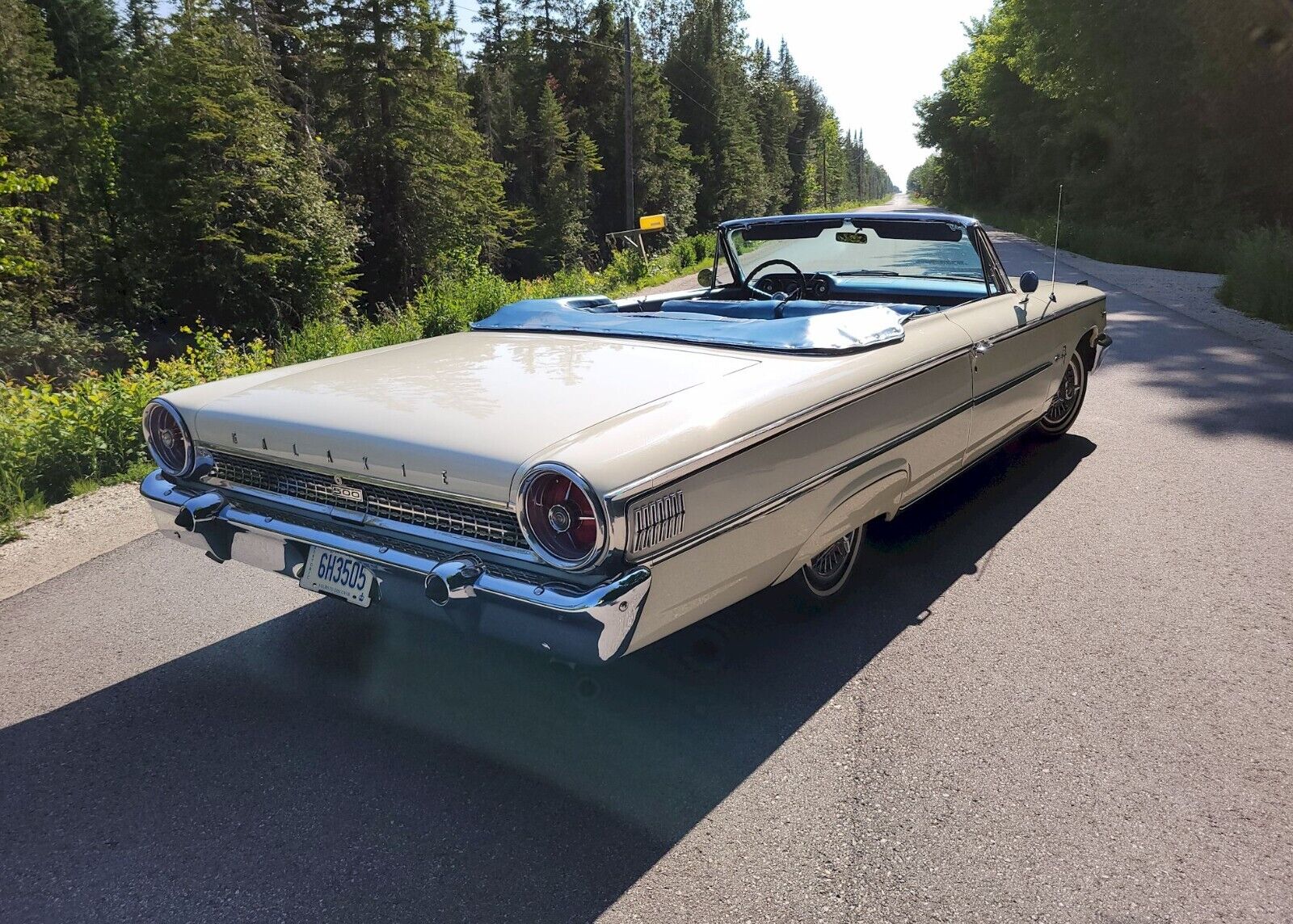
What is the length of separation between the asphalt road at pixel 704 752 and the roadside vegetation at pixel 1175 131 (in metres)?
9.56

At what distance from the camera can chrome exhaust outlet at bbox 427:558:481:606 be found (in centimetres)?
238

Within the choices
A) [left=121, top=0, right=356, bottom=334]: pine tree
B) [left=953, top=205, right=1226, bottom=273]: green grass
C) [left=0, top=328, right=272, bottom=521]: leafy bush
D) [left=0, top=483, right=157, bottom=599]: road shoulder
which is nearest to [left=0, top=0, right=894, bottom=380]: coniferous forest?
[left=121, top=0, right=356, bottom=334]: pine tree

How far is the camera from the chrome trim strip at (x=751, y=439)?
2258mm

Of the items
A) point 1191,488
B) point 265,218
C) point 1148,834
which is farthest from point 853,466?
point 265,218

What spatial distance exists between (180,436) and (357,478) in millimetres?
946

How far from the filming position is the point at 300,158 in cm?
2253

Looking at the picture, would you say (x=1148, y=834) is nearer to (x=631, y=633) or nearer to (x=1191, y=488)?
(x=631, y=633)

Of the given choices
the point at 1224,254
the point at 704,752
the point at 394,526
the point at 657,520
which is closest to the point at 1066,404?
the point at 704,752

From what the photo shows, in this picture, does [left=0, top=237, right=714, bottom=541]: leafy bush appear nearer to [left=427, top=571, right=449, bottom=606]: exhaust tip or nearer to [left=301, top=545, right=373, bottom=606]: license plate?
[left=301, top=545, right=373, bottom=606]: license plate

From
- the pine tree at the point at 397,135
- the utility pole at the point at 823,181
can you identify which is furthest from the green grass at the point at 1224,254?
the utility pole at the point at 823,181

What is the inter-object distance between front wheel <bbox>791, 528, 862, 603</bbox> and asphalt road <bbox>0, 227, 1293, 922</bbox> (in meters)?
0.10

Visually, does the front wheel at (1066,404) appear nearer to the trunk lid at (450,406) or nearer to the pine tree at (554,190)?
the trunk lid at (450,406)

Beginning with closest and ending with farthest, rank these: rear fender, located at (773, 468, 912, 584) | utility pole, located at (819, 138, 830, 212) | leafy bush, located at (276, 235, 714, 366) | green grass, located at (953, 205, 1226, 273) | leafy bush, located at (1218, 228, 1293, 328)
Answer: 1. rear fender, located at (773, 468, 912, 584)
2. leafy bush, located at (276, 235, 714, 366)
3. leafy bush, located at (1218, 228, 1293, 328)
4. green grass, located at (953, 205, 1226, 273)
5. utility pole, located at (819, 138, 830, 212)

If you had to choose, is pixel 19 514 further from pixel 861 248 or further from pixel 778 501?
pixel 861 248
